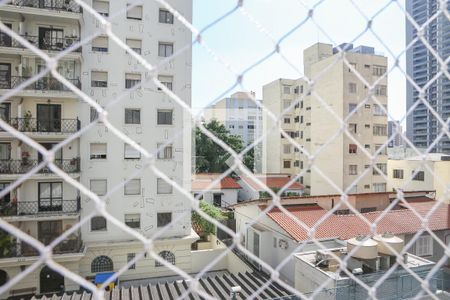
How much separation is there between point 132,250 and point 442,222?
620cm

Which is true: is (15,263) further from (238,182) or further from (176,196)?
(238,182)

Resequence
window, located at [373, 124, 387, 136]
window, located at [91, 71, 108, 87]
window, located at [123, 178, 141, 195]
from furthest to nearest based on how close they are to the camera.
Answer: window, located at [373, 124, 387, 136] < window, located at [123, 178, 141, 195] < window, located at [91, 71, 108, 87]

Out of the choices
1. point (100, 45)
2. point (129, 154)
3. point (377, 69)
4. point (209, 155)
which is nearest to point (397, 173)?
point (377, 69)

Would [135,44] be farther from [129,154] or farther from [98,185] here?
[98,185]

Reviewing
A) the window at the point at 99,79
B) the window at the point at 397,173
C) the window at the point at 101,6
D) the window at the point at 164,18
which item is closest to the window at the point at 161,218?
the window at the point at 99,79

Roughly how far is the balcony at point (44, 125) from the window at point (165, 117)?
1575mm

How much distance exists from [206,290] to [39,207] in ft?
11.7

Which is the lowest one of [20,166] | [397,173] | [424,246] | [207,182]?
[424,246]

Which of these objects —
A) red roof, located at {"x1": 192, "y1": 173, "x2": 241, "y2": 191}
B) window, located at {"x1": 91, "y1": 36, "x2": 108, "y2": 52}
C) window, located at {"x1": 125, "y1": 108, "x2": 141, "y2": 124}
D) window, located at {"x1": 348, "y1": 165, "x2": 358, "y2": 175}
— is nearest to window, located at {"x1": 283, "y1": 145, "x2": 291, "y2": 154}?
red roof, located at {"x1": 192, "y1": 173, "x2": 241, "y2": 191}

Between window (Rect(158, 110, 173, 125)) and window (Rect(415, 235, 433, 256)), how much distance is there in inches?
208

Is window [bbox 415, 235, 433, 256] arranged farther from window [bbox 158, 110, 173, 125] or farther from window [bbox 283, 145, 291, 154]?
window [bbox 283, 145, 291, 154]

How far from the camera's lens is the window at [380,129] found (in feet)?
39.5

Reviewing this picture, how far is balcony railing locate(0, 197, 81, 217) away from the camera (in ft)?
19.4

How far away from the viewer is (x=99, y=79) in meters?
6.68
